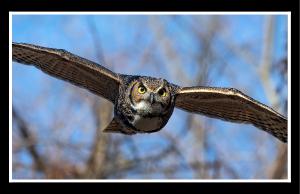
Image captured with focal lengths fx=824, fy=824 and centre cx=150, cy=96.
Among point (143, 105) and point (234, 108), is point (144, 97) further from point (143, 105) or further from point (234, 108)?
point (234, 108)

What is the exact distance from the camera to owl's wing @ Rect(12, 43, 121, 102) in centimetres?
689

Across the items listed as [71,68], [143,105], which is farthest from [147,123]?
[71,68]

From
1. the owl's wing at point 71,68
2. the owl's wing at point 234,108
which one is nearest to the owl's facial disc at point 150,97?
the owl's wing at point 234,108

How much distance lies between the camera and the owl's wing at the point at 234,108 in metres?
7.07

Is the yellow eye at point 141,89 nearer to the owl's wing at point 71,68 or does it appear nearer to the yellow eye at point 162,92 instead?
the yellow eye at point 162,92

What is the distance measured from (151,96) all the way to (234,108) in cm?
88

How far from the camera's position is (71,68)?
23.8 ft

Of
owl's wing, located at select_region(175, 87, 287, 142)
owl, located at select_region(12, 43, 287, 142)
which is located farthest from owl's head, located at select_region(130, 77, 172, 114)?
owl's wing, located at select_region(175, 87, 287, 142)

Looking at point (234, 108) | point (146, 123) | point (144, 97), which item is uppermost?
point (144, 97)

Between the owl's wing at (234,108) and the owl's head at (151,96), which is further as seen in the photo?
the owl's wing at (234,108)

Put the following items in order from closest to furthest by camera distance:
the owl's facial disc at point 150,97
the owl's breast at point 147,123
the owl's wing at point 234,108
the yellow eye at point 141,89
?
the owl's breast at point 147,123 → the owl's facial disc at point 150,97 → the yellow eye at point 141,89 → the owl's wing at point 234,108
